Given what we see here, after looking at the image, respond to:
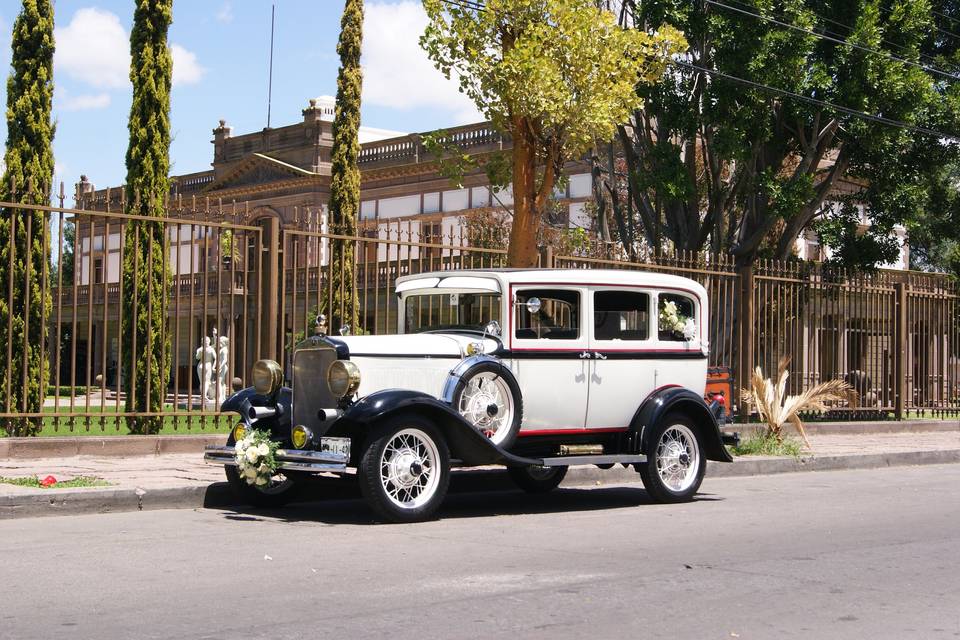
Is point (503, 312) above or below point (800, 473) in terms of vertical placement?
above

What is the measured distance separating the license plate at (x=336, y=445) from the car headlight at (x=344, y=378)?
36 centimetres

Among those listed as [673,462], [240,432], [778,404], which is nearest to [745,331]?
[778,404]

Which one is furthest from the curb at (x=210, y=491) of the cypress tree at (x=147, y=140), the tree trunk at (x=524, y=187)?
the cypress tree at (x=147, y=140)

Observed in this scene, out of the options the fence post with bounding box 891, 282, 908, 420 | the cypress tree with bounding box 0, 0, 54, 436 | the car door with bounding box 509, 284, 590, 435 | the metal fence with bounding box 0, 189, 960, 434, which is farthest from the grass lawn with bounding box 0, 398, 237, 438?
the fence post with bounding box 891, 282, 908, 420

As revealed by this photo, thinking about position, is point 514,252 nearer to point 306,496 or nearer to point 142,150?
point 142,150

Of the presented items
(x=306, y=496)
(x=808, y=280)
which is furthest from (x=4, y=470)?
(x=808, y=280)

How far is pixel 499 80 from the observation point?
16.6 m

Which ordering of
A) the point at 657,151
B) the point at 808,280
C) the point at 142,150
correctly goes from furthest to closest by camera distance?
1. the point at 657,151
2. the point at 808,280
3. the point at 142,150

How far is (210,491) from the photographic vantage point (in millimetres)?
10242

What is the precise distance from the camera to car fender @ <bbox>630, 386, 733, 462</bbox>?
10.8 m

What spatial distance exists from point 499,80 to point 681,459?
7223 mm

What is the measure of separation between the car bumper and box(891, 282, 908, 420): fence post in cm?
1600

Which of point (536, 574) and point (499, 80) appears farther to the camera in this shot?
point (499, 80)

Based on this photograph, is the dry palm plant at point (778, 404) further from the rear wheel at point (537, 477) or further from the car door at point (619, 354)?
the car door at point (619, 354)
